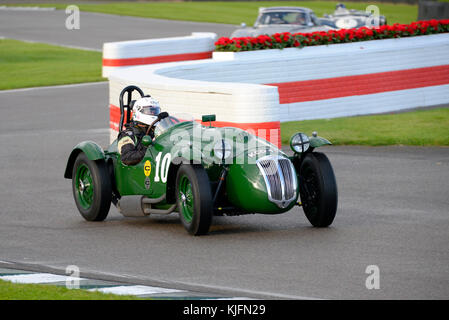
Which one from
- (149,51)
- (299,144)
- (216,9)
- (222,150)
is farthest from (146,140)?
(216,9)

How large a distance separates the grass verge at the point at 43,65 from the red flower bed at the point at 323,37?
27.2 ft

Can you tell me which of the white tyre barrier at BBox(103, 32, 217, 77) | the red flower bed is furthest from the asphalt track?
the white tyre barrier at BBox(103, 32, 217, 77)

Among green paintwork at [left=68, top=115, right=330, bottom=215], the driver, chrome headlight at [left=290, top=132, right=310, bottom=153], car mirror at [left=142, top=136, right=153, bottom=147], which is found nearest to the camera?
green paintwork at [left=68, top=115, right=330, bottom=215]

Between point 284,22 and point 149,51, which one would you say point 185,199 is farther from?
point 284,22

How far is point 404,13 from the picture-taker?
2212 inches

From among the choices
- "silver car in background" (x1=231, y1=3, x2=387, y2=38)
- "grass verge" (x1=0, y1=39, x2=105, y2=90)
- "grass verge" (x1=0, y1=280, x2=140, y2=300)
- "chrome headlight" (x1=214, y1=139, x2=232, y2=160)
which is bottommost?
"grass verge" (x1=0, y1=280, x2=140, y2=300)

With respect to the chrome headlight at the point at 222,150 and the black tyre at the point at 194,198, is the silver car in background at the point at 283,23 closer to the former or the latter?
the black tyre at the point at 194,198

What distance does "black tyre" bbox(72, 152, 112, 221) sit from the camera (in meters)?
11.4

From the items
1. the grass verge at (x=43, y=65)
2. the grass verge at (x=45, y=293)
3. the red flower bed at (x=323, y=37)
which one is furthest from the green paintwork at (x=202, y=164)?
the grass verge at (x=43, y=65)

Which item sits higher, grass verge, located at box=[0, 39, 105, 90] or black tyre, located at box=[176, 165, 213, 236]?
grass verge, located at box=[0, 39, 105, 90]

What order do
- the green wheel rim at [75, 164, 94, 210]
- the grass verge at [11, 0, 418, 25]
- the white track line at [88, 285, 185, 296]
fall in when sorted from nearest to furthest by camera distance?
the white track line at [88, 285, 185, 296]
the green wheel rim at [75, 164, 94, 210]
the grass verge at [11, 0, 418, 25]

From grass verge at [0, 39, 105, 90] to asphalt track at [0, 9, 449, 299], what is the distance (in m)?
13.3

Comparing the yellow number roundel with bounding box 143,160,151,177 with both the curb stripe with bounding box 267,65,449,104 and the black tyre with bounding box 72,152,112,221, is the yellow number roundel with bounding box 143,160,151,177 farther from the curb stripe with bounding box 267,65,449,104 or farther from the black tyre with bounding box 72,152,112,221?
the curb stripe with bounding box 267,65,449,104

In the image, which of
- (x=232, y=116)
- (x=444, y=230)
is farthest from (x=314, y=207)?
(x=232, y=116)
